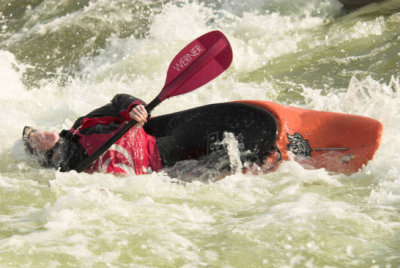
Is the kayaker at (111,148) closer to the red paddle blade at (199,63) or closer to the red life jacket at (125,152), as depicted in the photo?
the red life jacket at (125,152)

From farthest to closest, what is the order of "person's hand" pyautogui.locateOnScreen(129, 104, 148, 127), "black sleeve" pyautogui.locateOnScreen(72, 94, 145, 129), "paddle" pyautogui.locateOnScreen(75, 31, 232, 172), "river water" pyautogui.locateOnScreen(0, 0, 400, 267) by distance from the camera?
"paddle" pyautogui.locateOnScreen(75, 31, 232, 172)
"black sleeve" pyautogui.locateOnScreen(72, 94, 145, 129)
"person's hand" pyautogui.locateOnScreen(129, 104, 148, 127)
"river water" pyautogui.locateOnScreen(0, 0, 400, 267)

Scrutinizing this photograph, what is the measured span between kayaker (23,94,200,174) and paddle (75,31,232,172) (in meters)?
0.34

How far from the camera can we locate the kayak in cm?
325

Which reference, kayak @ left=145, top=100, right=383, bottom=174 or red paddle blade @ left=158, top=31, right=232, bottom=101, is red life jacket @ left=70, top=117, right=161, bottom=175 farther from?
red paddle blade @ left=158, top=31, right=232, bottom=101

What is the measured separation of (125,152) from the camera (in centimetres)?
330

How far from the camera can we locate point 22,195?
3.06 m

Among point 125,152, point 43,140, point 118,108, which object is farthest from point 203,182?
point 43,140

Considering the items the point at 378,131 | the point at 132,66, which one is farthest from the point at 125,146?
the point at 132,66

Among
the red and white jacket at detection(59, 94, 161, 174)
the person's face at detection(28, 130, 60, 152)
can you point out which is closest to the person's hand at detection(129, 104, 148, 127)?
the red and white jacket at detection(59, 94, 161, 174)

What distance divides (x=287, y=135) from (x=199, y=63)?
794 mm

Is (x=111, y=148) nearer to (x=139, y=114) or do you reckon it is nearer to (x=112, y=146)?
(x=112, y=146)

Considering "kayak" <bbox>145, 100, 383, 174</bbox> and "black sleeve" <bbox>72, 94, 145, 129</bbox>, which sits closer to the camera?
"kayak" <bbox>145, 100, 383, 174</bbox>

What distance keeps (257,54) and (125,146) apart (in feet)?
10.7

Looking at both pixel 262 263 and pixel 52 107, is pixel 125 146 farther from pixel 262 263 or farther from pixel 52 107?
→ pixel 52 107
